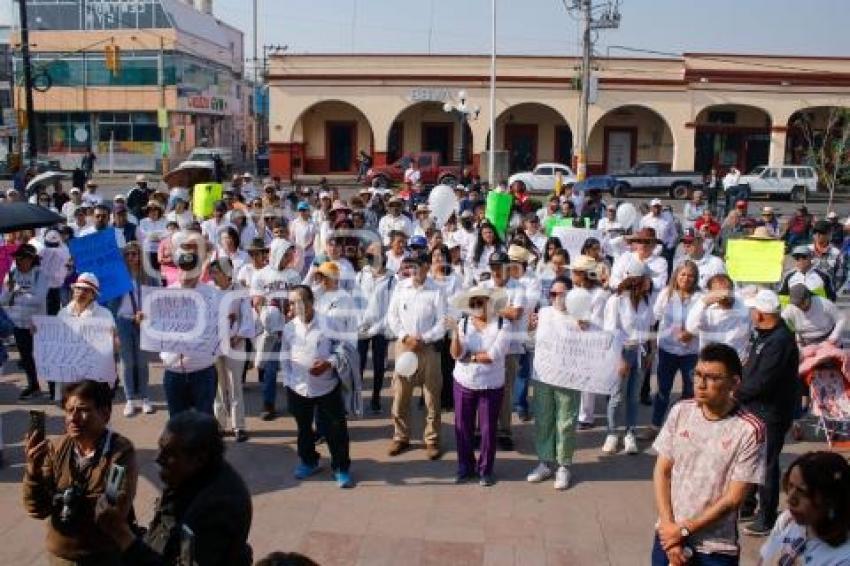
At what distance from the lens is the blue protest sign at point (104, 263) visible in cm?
767

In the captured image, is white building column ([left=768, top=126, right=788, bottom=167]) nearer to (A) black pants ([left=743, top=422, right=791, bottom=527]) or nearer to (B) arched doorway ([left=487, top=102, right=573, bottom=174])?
(B) arched doorway ([left=487, top=102, right=573, bottom=174])

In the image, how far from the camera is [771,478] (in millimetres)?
5523

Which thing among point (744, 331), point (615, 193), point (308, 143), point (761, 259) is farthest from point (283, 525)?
point (308, 143)

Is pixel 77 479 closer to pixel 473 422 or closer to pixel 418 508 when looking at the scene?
pixel 418 508

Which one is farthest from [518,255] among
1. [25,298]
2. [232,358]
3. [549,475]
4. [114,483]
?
[114,483]

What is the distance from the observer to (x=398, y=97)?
36000mm

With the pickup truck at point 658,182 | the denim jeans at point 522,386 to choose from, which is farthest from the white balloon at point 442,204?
the pickup truck at point 658,182

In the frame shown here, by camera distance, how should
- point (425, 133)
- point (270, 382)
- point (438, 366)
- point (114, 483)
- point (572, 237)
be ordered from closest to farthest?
point (114, 483)
point (438, 366)
point (270, 382)
point (572, 237)
point (425, 133)

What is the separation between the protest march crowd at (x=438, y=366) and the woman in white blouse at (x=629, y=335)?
0.02m

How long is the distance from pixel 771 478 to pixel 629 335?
6.25 feet

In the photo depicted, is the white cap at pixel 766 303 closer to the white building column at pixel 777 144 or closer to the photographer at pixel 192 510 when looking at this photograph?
the photographer at pixel 192 510

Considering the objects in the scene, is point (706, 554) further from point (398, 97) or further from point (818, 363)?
point (398, 97)

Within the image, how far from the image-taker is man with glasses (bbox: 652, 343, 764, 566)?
352 centimetres

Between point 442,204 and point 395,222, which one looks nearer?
point 395,222
